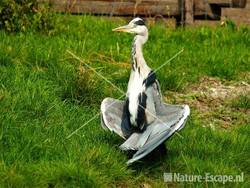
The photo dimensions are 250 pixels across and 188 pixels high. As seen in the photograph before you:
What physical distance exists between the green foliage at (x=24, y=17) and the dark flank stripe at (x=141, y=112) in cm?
433

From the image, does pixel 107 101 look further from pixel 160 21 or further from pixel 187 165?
pixel 160 21

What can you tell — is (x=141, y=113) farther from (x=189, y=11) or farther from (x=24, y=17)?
(x=189, y=11)

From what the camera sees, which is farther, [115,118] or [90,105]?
[90,105]

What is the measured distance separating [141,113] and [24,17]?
451cm

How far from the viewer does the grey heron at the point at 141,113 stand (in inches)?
251

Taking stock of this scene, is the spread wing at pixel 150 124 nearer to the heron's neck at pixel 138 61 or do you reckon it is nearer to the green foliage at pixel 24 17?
the heron's neck at pixel 138 61

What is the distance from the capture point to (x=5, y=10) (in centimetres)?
1059

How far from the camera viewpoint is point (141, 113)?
6.48 metres

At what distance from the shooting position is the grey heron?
6.38m

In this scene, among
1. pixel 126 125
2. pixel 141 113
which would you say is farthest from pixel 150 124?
pixel 126 125

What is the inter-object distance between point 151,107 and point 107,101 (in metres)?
0.46

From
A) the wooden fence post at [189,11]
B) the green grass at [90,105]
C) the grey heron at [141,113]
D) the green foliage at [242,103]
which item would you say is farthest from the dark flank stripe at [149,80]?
the wooden fence post at [189,11]

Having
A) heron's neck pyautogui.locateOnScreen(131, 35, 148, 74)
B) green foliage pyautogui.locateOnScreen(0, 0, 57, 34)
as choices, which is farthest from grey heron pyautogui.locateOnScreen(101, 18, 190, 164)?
green foliage pyautogui.locateOnScreen(0, 0, 57, 34)

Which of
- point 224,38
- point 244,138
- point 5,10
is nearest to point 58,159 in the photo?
point 244,138
